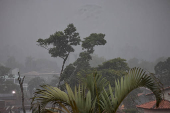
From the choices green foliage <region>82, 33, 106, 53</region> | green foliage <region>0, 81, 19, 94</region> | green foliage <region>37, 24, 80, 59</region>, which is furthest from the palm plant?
green foliage <region>0, 81, 19, 94</region>

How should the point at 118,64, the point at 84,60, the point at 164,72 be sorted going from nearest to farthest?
the point at 118,64
the point at 84,60
the point at 164,72

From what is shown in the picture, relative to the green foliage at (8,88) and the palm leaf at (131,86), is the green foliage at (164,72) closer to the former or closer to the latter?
the green foliage at (8,88)

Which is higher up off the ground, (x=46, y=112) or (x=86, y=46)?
(x=86, y=46)

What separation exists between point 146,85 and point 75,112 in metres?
1.92

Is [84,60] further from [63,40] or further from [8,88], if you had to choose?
[8,88]

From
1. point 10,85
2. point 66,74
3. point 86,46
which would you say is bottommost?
point 10,85

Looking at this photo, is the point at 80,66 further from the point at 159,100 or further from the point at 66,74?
the point at 159,100

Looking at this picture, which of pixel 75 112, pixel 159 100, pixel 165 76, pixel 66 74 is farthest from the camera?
pixel 165 76

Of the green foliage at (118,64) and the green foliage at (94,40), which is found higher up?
the green foliage at (94,40)

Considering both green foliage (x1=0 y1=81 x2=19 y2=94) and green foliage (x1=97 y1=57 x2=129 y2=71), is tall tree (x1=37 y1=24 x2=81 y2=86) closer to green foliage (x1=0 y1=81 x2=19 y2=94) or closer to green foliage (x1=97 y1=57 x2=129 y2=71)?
green foliage (x1=97 y1=57 x2=129 y2=71)

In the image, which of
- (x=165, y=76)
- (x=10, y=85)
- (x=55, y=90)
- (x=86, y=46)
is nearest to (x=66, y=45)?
(x=86, y=46)

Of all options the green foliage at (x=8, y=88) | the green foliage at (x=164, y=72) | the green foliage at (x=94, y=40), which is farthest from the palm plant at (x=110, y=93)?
the green foliage at (x=8, y=88)

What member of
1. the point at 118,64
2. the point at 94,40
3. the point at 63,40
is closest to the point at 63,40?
the point at 63,40

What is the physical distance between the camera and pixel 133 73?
471 cm
